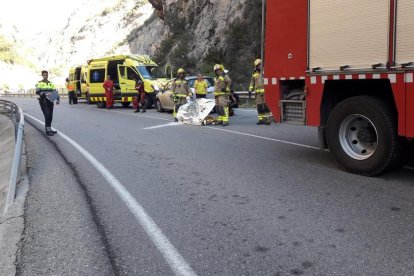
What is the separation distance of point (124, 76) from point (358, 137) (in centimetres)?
1847

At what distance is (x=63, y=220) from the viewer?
521cm

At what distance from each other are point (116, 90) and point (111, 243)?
20.8 meters

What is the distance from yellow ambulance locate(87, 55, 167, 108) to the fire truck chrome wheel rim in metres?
15.4

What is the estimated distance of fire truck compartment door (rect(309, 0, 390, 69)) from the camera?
6.09 m

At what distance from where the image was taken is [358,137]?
6.84 meters

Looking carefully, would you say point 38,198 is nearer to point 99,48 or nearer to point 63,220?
point 63,220

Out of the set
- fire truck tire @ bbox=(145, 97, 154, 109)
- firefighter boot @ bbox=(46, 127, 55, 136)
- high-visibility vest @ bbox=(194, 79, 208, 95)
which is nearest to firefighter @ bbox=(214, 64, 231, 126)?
high-visibility vest @ bbox=(194, 79, 208, 95)

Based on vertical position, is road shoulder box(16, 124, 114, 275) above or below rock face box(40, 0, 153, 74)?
below

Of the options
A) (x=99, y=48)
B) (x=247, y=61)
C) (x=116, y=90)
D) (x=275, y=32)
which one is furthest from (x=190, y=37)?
(x=99, y=48)

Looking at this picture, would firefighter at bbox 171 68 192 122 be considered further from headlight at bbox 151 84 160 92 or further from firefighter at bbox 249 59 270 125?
headlight at bbox 151 84 160 92

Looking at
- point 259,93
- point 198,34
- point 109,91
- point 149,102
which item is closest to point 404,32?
point 259,93

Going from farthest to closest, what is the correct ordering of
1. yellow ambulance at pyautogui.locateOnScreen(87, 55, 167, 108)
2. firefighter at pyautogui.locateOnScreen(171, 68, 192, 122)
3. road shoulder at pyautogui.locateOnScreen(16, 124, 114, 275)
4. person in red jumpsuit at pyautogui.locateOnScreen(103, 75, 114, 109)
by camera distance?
person in red jumpsuit at pyautogui.locateOnScreen(103, 75, 114, 109) → yellow ambulance at pyautogui.locateOnScreen(87, 55, 167, 108) → firefighter at pyautogui.locateOnScreen(171, 68, 192, 122) → road shoulder at pyautogui.locateOnScreen(16, 124, 114, 275)

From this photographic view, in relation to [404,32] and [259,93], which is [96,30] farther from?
[404,32]

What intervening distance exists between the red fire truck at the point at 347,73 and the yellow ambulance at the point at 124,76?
14470mm
